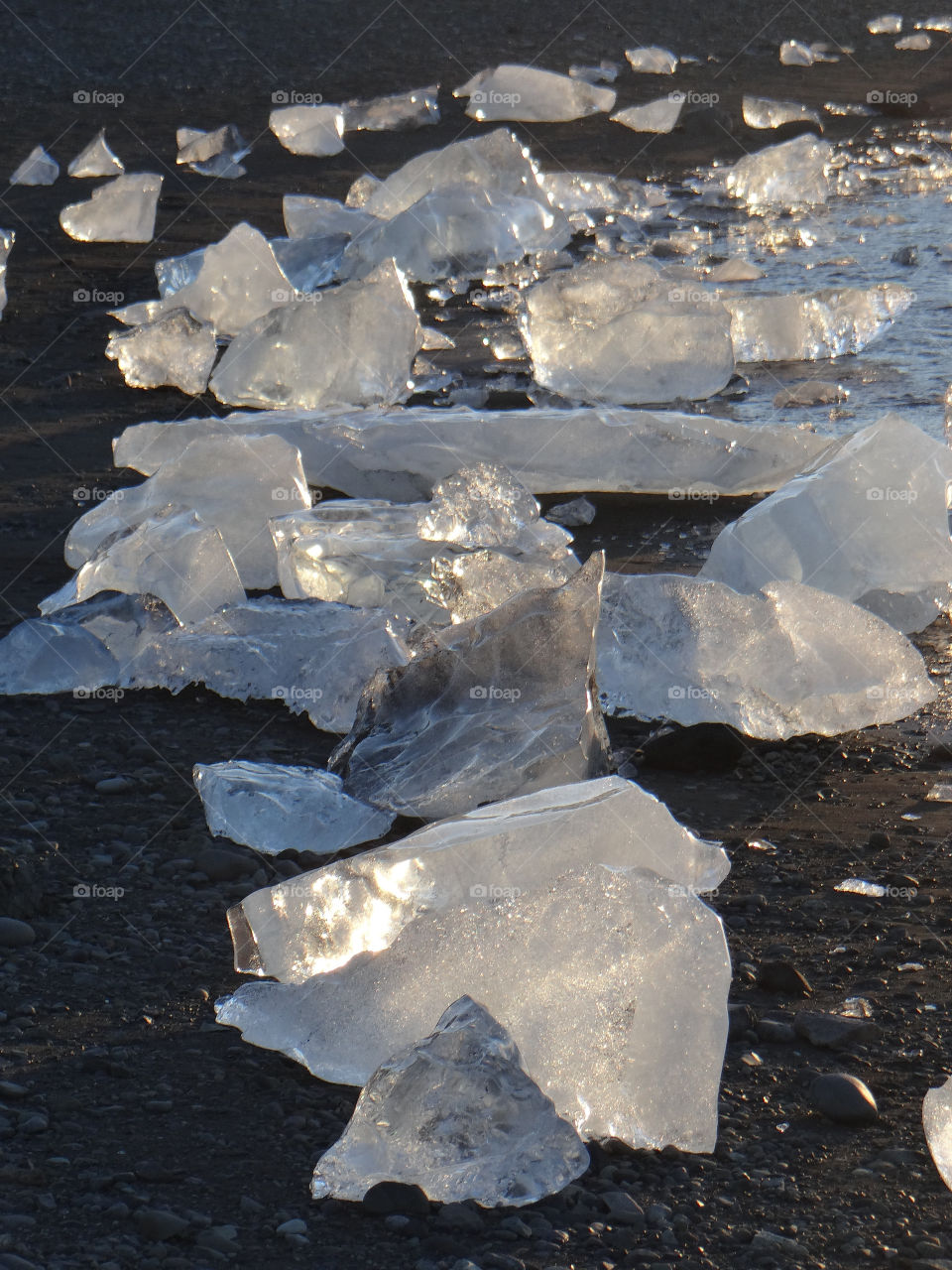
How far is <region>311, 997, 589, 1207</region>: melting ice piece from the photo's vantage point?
1.57 meters

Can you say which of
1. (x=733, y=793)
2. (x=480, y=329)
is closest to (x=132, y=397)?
(x=480, y=329)

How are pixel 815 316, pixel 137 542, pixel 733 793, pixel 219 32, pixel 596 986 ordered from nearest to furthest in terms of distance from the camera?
pixel 596 986
pixel 733 793
pixel 137 542
pixel 815 316
pixel 219 32

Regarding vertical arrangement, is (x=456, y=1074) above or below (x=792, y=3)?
above

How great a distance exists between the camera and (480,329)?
199 inches

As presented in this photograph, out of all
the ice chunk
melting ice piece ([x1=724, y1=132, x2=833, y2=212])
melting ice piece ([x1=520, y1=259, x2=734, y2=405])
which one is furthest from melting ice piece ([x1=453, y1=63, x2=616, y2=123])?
the ice chunk

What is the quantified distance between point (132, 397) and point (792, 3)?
8232 millimetres

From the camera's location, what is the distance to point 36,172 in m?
6.84

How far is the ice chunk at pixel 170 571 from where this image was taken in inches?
122

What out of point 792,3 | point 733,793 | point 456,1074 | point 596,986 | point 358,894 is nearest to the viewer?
point 456,1074

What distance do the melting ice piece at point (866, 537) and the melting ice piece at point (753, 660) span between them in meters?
0.31

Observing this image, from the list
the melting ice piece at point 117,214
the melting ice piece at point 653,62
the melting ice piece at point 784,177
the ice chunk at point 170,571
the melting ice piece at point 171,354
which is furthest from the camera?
the melting ice piece at point 653,62

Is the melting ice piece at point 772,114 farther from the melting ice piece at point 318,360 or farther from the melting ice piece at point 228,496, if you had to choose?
the melting ice piece at point 228,496

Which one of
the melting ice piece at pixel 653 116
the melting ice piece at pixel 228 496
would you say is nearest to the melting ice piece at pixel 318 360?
the melting ice piece at pixel 228 496

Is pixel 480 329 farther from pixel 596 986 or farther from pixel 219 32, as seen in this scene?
pixel 219 32
